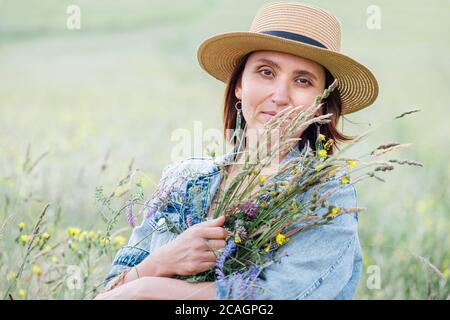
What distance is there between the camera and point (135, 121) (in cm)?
736

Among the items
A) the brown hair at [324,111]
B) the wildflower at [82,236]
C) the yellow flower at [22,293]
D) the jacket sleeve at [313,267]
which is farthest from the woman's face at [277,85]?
the yellow flower at [22,293]

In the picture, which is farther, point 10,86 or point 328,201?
point 10,86

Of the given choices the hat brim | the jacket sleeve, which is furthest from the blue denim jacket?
the hat brim

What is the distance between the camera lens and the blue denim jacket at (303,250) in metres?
2.30

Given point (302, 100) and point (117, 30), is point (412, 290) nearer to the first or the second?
point (302, 100)

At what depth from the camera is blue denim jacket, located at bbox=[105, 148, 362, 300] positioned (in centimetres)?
230

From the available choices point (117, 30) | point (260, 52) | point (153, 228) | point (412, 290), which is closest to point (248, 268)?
point (153, 228)

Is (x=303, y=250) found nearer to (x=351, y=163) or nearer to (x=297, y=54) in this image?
(x=351, y=163)

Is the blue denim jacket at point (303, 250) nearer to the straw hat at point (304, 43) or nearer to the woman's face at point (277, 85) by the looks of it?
the woman's face at point (277, 85)

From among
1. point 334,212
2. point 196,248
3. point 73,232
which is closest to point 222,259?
point 196,248

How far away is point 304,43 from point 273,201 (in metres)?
0.62

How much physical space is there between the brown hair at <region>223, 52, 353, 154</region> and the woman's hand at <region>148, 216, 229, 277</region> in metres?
0.60

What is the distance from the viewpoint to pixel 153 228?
271cm

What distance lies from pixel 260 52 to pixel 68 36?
8.62m
